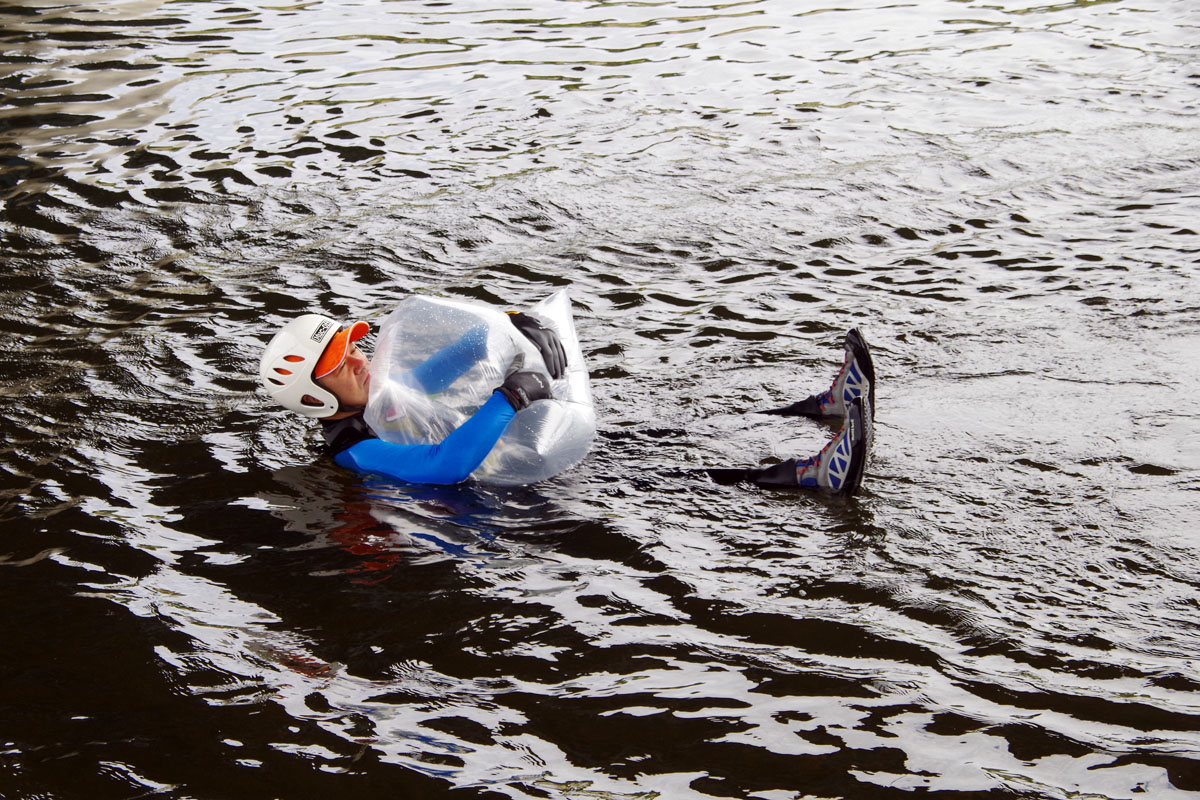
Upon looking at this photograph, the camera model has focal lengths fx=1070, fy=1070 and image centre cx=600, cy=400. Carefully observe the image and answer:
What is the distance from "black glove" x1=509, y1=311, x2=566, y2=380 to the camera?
18.3ft

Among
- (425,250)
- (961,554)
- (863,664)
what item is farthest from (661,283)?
(863,664)

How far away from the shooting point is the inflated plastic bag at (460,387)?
5406 mm

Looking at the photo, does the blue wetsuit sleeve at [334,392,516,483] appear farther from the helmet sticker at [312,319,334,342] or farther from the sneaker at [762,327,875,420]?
the sneaker at [762,327,875,420]

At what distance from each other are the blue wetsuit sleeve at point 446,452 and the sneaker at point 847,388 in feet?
5.61

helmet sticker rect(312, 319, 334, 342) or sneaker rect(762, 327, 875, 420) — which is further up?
helmet sticker rect(312, 319, 334, 342)

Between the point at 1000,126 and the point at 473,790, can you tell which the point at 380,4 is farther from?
the point at 473,790

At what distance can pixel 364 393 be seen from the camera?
5.60 m

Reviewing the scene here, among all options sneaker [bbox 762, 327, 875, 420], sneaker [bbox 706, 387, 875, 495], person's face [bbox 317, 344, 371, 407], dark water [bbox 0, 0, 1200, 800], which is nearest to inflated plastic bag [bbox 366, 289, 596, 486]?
person's face [bbox 317, 344, 371, 407]

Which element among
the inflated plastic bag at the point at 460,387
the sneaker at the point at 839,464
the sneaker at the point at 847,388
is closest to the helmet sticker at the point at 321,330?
the inflated plastic bag at the point at 460,387

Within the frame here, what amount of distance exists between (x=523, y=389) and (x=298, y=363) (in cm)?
116

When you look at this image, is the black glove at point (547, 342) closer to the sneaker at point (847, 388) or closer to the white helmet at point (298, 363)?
the white helmet at point (298, 363)

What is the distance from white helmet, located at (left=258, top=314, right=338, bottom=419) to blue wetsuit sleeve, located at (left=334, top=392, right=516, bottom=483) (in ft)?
1.16

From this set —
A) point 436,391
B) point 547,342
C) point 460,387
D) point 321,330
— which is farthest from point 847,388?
point 321,330

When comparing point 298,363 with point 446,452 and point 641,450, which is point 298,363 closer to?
point 446,452
